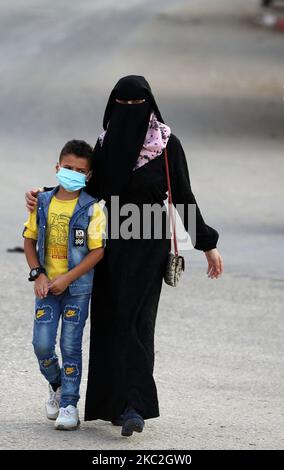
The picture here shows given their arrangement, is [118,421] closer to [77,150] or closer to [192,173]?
[77,150]

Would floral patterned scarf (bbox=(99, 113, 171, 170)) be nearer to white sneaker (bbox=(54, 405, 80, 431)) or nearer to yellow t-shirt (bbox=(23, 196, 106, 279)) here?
yellow t-shirt (bbox=(23, 196, 106, 279))

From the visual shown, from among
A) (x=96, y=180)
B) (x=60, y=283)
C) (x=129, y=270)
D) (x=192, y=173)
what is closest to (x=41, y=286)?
(x=60, y=283)

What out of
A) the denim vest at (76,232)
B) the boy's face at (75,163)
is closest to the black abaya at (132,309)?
the denim vest at (76,232)

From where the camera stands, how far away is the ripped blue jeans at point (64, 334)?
6.69 m

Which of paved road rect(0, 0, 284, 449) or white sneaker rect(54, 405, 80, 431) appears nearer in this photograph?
white sneaker rect(54, 405, 80, 431)

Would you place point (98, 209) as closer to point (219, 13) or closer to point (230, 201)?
point (230, 201)

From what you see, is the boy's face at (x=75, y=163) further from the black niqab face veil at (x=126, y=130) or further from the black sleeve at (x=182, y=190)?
the black sleeve at (x=182, y=190)

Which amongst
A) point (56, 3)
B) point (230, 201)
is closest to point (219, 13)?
point (56, 3)

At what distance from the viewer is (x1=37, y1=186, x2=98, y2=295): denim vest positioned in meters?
6.64

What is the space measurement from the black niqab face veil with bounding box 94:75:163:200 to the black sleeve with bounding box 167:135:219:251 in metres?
0.17

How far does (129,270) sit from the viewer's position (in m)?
6.66

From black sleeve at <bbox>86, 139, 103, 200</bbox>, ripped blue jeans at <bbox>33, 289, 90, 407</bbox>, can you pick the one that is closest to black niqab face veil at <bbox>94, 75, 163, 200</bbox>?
black sleeve at <bbox>86, 139, 103, 200</bbox>

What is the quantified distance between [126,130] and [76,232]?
1.68 ft
